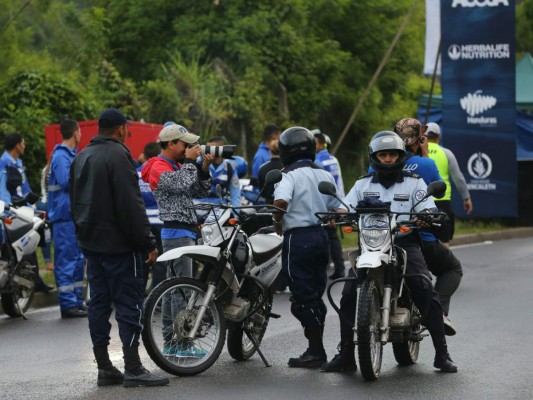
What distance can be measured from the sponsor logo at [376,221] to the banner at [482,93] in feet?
50.1

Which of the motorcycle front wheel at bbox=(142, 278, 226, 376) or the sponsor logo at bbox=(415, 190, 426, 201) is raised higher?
the sponsor logo at bbox=(415, 190, 426, 201)

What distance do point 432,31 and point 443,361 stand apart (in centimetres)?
1742

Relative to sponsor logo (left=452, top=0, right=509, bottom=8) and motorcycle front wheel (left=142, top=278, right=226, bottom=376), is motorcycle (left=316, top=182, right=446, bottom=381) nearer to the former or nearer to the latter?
motorcycle front wheel (left=142, top=278, right=226, bottom=376)

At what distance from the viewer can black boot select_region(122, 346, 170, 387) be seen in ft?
29.4

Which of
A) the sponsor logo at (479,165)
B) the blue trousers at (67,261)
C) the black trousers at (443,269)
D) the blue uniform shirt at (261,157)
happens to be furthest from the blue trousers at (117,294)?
the sponsor logo at (479,165)

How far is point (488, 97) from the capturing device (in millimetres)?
23891

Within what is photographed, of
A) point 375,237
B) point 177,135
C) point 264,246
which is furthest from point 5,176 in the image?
point 375,237

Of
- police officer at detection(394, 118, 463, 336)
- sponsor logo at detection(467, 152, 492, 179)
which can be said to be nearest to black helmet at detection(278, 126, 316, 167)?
police officer at detection(394, 118, 463, 336)

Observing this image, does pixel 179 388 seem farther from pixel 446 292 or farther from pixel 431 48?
pixel 431 48

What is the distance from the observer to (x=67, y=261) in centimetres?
1373

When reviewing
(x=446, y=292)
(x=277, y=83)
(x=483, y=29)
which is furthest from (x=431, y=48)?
(x=446, y=292)

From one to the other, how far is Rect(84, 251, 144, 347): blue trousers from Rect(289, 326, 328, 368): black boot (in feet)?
4.41

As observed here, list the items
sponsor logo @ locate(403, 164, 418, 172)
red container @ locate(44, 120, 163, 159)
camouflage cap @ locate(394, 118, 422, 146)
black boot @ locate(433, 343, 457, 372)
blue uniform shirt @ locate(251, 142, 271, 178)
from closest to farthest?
black boot @ locate(433, 343, 457, 372) < sponsor logo @ locate(403, 164, 418, 172) < camouflage cap @ locate(394, 118, 422, 146) < blue uniform shirt @ locate(251, 142, 271, 178) < red container @ locate(44, 120, 163, 159)

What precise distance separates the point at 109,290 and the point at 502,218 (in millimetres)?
16666
